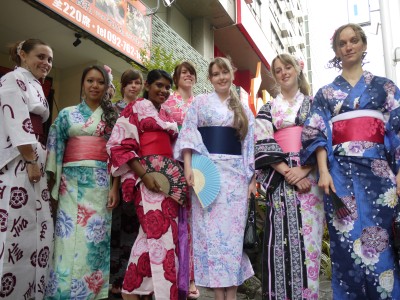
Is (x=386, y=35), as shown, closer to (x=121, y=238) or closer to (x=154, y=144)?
(x=154, y=144)

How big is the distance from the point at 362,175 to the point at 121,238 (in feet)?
6.74

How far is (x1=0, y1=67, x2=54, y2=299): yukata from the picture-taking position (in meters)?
2.45

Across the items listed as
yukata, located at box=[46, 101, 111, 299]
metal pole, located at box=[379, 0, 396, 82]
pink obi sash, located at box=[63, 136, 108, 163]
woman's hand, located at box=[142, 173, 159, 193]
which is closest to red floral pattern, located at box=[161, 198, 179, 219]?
woman's hand, located at box=[142, 173, 159, 193]

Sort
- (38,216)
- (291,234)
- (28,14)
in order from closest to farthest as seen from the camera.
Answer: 1. (291,234)
2. (38,216)
3. (28,14)

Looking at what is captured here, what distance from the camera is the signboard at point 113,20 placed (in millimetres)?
5773

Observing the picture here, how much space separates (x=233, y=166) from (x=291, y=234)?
617 mm

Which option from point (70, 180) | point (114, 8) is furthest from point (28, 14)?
point (70, 180)

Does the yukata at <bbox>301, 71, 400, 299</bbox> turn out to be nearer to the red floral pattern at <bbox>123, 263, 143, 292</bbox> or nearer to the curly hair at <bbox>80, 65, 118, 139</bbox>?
the red floral pattern at <bbox>123, 263, 143, 292</bbox>

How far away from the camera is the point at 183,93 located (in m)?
3.68

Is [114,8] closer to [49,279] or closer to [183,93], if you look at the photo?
[183,93]

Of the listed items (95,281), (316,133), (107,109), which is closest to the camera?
(316,133)

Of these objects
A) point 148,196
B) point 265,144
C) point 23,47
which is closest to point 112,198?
point 148,196

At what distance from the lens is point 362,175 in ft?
7.53

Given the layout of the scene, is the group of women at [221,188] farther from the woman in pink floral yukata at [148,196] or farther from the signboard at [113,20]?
the signboard at [113,20]
